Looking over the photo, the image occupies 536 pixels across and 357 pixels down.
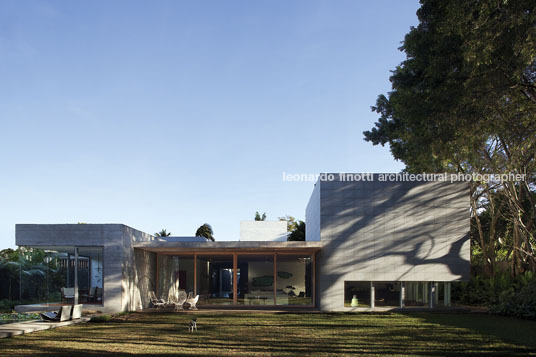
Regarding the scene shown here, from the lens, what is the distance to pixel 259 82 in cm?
2039

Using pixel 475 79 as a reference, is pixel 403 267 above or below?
below

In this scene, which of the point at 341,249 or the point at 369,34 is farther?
the point at 341,249

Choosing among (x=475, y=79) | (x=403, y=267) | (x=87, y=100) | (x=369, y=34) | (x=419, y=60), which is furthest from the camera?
(x=87, y=100)

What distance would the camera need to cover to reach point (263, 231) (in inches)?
1394

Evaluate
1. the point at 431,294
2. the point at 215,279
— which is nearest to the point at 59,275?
the point at 215,279

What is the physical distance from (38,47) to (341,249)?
14066mm

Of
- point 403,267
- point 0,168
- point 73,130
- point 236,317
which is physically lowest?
point 236,317

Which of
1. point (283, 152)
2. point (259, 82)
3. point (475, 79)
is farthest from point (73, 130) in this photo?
point (475, 79)

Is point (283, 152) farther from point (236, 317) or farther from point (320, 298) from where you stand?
point (236, 317)

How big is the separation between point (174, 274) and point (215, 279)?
2099mm

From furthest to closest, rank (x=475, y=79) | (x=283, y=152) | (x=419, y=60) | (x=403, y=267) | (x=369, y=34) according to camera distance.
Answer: (x=283, y=152), (x=403, y=267), (x=369, y=34), (x=419, y=60), (x=475, y=79)

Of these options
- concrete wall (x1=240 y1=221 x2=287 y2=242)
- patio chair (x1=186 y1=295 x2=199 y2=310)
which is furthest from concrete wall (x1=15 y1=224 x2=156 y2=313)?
concrete wall (x1=240 y1=221 x2=287 y2=242)

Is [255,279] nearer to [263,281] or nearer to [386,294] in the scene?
[263,281]

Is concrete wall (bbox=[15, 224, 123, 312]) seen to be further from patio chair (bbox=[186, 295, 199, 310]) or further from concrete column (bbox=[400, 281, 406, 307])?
concrete column (bbox=[400, 281, 406, 307])
